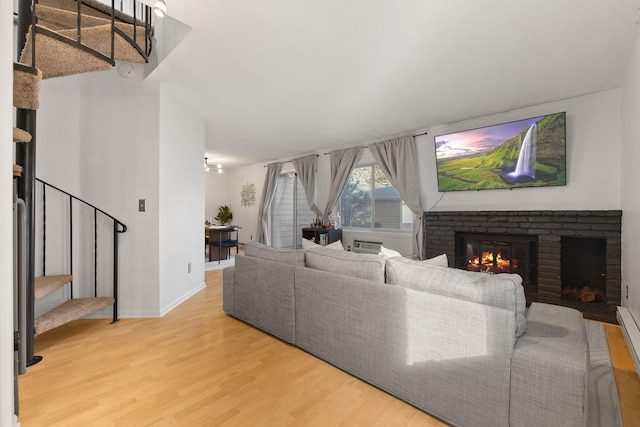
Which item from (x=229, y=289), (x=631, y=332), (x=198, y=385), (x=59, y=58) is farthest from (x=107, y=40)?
(x=631, y=332)

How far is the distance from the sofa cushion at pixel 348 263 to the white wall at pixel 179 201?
1.80 metres

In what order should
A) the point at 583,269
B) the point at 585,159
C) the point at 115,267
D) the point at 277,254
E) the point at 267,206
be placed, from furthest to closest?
the point at 267,206
the point at 583,269
the point at 585,159
the point at 115,267
the point at 277,254

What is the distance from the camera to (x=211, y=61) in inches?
98.7

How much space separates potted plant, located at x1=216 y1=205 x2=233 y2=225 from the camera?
26.8 ft

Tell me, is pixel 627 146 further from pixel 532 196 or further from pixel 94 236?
pixel 94 236

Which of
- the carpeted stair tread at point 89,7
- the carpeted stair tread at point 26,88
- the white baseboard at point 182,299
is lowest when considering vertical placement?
the white baseboard at point 182,299

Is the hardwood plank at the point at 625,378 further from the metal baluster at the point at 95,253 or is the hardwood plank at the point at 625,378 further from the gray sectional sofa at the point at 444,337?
the metal baluster at the point at 95,253

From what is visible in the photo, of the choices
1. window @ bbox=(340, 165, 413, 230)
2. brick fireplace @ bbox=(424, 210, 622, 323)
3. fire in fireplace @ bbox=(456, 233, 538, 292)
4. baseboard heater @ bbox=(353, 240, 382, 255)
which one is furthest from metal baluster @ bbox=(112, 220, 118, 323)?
fire in fireplace @ bbox=(456, 233, 538, 292)

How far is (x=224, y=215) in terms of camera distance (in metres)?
8.17

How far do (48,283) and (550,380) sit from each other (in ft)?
11.5

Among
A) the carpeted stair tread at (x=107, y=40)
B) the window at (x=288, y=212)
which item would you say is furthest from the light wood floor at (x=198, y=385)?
the window at (x=288, y=212)

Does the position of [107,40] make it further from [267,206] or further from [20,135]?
[267,206]

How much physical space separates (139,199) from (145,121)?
0.83m

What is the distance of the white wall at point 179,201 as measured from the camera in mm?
3074
